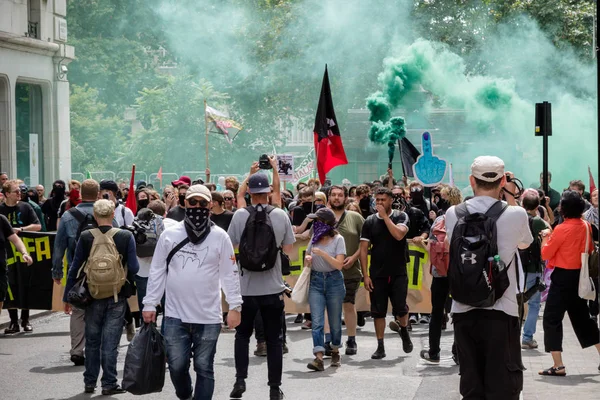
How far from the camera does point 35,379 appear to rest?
400 inches

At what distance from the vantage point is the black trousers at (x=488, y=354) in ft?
21.6

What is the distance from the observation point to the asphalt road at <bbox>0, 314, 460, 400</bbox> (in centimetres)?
951

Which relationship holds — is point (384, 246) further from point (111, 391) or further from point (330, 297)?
point (111, 391)

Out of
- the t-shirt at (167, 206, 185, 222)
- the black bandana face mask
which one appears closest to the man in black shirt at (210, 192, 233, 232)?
the t-shirt at (167, 206, 185, 222)

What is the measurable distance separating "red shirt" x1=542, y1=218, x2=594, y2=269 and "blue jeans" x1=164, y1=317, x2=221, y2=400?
155 inches

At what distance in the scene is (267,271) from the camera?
9.23 m

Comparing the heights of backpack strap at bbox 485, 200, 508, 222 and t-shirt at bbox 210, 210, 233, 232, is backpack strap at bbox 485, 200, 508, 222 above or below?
above

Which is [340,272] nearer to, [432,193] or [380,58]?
[432,193]

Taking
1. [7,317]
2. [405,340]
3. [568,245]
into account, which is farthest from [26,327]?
[568,245]

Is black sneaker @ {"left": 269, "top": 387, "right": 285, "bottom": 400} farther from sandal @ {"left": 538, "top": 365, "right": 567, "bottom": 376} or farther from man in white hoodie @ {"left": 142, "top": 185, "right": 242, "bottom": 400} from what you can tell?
sandal @ {"left": 538, "top": 365, "right": 567, "bottom": 376}

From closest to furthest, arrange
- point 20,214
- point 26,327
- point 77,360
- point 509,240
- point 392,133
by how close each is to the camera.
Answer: point 509,240 → point 77,360 → point 26,327 → point 20,214 → point 392,133

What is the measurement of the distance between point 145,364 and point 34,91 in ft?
94.9

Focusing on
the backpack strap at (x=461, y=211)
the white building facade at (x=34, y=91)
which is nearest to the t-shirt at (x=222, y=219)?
the backpack strap at (x=461, y=211)

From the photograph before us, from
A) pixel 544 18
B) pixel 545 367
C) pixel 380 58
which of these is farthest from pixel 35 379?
pixel 380 58
